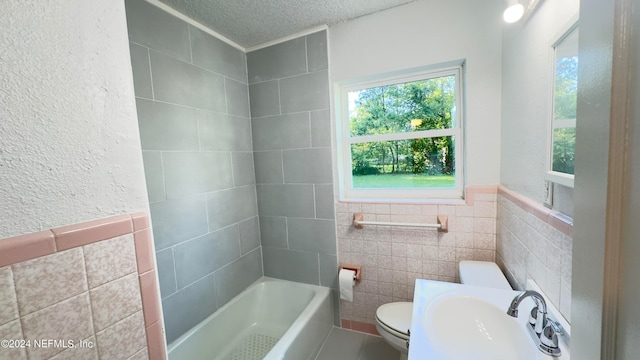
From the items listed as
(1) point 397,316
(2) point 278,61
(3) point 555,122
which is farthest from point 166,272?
(3) point 555,122

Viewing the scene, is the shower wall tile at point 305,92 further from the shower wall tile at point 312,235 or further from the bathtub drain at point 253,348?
the bathtub drain at point 253,348

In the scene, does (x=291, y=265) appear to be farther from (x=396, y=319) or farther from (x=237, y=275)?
(x=396, y=319)

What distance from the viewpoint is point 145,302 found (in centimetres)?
70

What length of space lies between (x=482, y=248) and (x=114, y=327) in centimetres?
193

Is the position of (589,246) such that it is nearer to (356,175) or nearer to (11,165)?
(11,165)

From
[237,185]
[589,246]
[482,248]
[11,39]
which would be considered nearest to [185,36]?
[237,185]

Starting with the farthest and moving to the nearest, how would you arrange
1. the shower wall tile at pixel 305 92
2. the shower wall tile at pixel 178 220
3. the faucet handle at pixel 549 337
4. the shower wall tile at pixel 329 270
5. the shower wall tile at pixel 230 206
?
the shower wall tile at pixel 329 270
the shower wall tile at pixel 305 92
the shower wall tile at pixel 230 206
the shower wall tile at pixel 178 220
the faucet handle at pixel 549 337

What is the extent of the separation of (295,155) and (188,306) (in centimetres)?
134

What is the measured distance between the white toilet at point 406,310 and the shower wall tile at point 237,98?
1917 mm

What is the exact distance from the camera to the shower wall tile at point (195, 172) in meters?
1.47

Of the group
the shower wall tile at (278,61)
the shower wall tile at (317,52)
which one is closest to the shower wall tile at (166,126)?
the shower wall tile at (278,61)

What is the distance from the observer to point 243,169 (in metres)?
2.04

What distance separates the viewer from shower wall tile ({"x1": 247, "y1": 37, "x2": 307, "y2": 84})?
6.26ft

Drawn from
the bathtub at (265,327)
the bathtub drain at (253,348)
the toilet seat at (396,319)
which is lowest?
the bathtub drain at (253,348)
